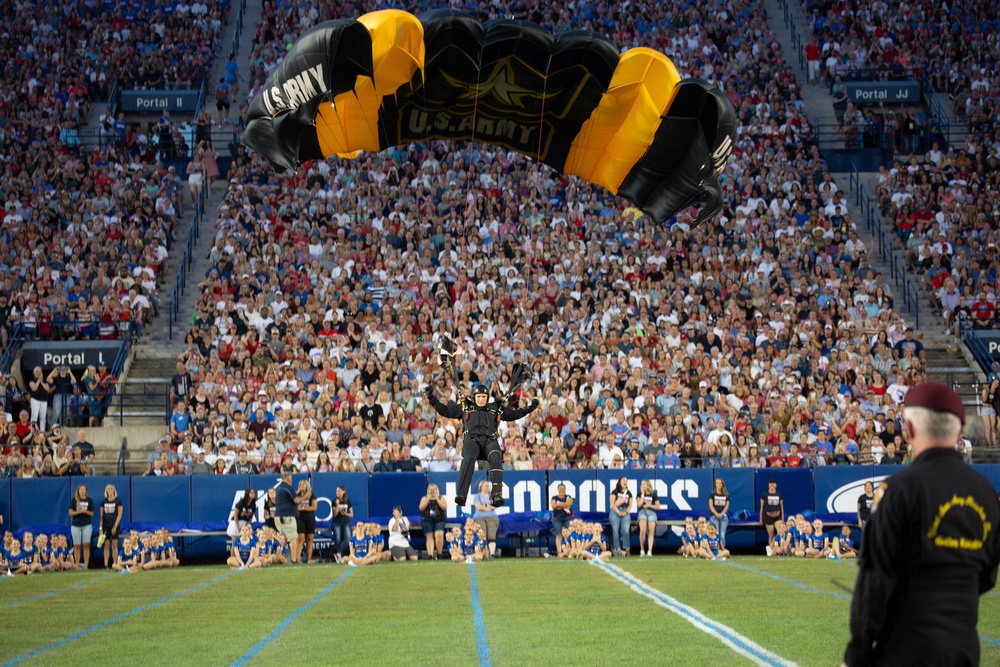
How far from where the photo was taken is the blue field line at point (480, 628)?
952 centimetres

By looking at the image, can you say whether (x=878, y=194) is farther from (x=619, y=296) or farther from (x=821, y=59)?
(x=619, y=296)

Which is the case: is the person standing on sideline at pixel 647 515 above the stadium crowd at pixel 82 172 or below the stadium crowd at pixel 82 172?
below

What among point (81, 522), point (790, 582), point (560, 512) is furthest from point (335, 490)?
point (790, 582)

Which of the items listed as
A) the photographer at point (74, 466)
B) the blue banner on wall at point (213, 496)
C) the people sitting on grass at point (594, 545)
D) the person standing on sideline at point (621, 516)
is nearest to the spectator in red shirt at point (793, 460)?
the person standing on sideline at point (621, 516)

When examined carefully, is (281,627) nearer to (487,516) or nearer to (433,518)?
(433,518)

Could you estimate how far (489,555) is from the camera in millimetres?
19844

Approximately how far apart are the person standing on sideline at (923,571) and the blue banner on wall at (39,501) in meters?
17.7

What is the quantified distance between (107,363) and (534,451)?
9.76m

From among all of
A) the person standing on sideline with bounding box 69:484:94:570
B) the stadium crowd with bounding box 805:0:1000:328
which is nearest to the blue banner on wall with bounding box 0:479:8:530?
the person standing on sideline with bounding box 69:484:94:570

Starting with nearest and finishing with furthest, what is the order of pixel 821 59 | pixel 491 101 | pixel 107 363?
pixel 491 101, pixel 107 363, pixel 821 59

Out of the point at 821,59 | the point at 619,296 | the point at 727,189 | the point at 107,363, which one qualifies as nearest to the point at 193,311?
the point at 107,363

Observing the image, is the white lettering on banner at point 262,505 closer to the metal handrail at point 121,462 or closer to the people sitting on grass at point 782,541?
the metal handrail at point 121,462

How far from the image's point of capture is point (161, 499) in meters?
20.2

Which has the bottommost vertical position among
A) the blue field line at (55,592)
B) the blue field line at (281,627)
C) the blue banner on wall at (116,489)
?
the blue field line at (281,627)
